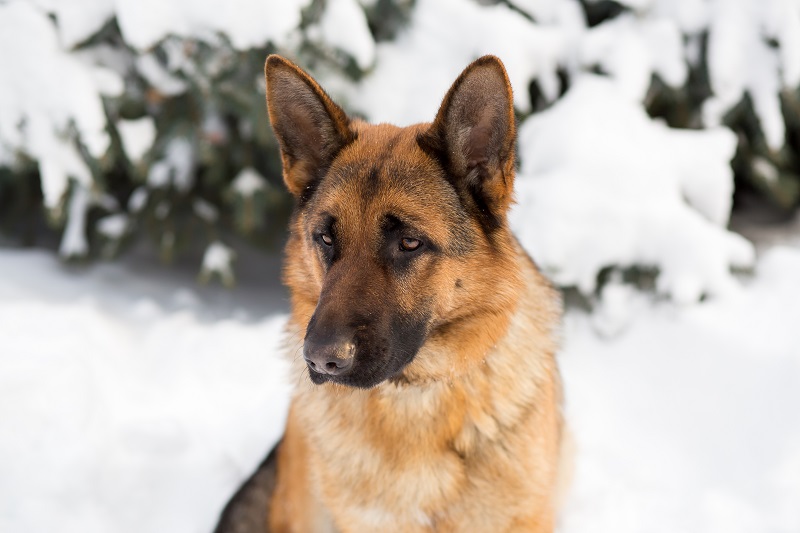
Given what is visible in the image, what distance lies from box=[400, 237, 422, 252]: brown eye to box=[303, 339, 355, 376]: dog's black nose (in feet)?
Result: 1.29

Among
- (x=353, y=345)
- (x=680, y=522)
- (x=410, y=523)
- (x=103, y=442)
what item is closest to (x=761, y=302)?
(x=680, y=522)

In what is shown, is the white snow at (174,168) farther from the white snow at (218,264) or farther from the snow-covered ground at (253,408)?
the snow-covered ground at (253,408)

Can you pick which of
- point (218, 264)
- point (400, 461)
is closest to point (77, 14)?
point (218, 264)

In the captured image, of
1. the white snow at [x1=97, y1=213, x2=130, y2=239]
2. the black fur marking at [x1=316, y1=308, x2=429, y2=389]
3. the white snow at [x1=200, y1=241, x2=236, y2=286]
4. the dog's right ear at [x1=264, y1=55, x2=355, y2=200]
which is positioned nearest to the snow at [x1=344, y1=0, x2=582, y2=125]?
the white snow at [x1=200, y1=241, x2=236, y2=286]

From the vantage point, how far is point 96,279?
566 cm

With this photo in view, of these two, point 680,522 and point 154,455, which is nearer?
point 680,522

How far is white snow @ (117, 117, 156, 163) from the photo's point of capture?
467 centimetres

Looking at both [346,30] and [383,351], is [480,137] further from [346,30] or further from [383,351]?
[346,30]

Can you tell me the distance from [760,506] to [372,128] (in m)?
2.62

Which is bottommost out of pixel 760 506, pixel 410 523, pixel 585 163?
pixel 760 506

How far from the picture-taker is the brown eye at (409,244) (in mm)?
2352

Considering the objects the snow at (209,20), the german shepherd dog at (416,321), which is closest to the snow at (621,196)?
the german shepherd dog at (416,321)

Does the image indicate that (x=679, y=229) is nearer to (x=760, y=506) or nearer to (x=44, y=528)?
(x=760, y=506)

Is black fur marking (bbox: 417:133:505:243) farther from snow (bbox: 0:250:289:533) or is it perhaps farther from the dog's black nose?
snow (bbox: 0:250:289:533)
